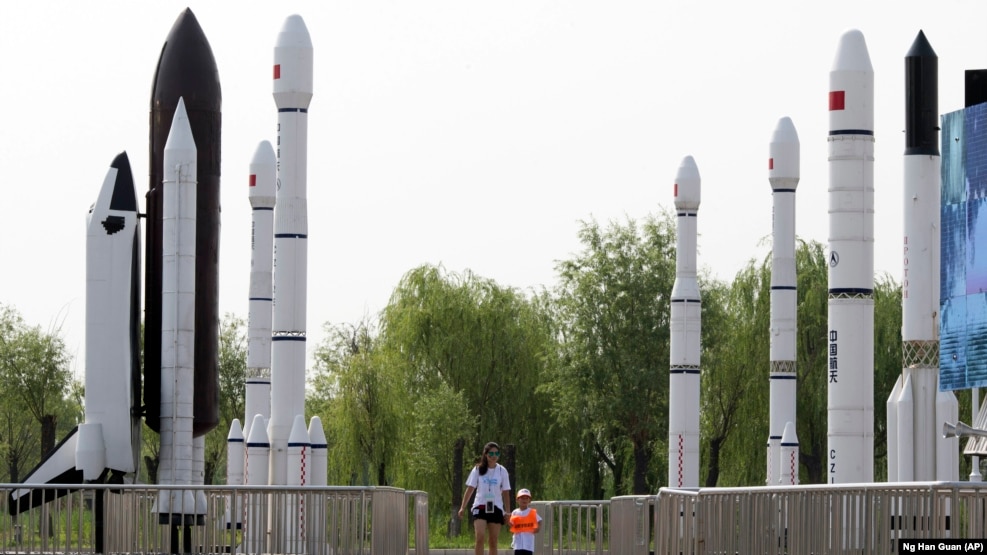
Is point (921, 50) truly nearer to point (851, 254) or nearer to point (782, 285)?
point (851, 254)

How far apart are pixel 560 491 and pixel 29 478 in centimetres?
2569

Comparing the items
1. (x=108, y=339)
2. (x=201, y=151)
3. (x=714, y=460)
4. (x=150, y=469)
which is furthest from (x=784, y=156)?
(x=150, y=469)

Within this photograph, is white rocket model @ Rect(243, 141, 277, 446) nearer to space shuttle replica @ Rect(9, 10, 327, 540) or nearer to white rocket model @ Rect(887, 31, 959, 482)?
space shuttle replica @ Rect(9, 10, 327, 540)

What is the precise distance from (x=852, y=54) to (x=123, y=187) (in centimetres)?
1256

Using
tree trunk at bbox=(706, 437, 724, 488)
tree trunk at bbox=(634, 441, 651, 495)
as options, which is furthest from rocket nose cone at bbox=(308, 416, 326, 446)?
tree trunk at bbox=(706, 437, 724, 488)

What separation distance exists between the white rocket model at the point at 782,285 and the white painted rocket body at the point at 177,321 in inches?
657

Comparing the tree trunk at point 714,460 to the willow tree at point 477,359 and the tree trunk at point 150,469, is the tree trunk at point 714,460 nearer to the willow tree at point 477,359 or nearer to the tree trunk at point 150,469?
the willow tree at point 477,359

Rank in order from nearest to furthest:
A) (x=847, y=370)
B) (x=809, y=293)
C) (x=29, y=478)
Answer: (x=29, y=478) → (x=847, y=370) → (x=809, y=293)

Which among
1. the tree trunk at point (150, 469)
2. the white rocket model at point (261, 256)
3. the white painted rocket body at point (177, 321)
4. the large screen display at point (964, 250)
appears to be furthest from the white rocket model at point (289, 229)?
the tree trunk at point (150, 469)

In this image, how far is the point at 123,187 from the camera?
891 inches

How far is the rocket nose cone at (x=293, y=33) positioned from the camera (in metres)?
30.9

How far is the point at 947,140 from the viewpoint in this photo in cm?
2303

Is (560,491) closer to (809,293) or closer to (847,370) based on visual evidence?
(809,293)

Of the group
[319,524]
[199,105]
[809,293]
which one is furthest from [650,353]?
[319,524]
